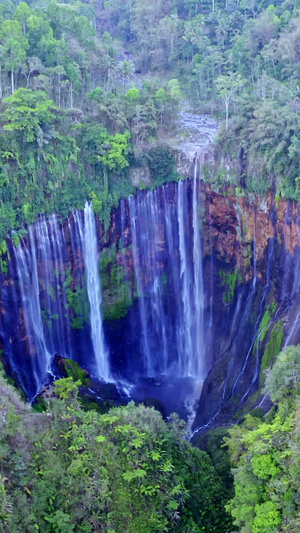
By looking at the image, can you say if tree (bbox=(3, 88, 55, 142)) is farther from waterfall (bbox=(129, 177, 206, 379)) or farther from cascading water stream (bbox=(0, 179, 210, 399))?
waterfall (bbox=(129, 177, 206, 379))

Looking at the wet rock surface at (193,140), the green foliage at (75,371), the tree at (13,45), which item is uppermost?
the tree at (13,45)

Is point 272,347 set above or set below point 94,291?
above

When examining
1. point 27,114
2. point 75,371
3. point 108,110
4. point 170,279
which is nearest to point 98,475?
point 75,371

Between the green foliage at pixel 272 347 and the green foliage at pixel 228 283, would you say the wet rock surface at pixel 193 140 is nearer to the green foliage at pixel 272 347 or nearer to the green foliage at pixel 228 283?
the green foliage at pixel 228 283

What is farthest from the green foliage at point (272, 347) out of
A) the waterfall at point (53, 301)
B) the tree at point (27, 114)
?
the tree at point (27, 114)

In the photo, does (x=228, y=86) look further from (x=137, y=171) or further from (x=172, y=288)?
(x=172, y=288)

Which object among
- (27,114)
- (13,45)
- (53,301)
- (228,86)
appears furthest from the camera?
(228,86)
